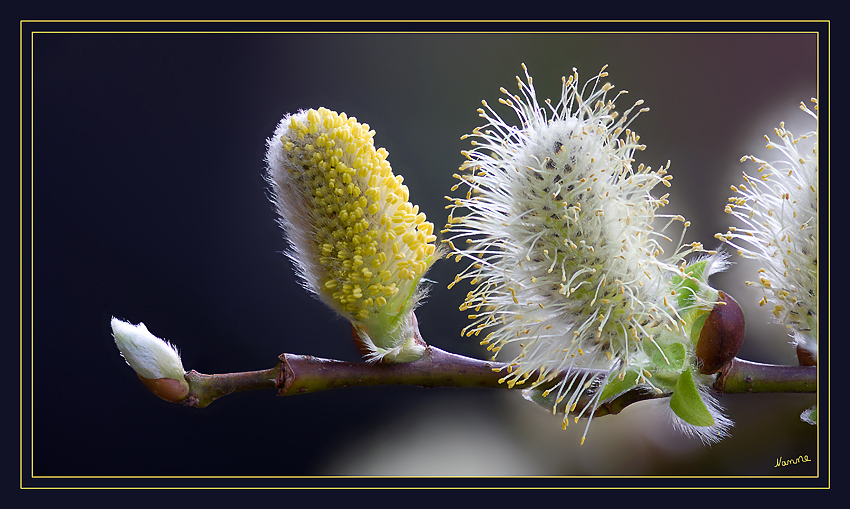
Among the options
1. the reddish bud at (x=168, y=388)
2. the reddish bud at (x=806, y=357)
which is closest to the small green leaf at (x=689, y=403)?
the reddish bud at (x=806, y=357)

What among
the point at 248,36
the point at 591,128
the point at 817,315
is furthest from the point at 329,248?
the point at 817,315

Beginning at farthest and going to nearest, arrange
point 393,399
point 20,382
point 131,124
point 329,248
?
point 393,399 < point 131,124 < point 20,382 < point 329,248

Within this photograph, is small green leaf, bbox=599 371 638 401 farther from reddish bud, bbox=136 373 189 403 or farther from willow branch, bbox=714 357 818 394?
reddish bud, bbox=136 373 189 403

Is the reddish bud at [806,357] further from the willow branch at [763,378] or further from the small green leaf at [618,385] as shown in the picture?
the small green leaf at [618,385]

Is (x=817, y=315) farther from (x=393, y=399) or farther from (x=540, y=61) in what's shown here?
(x=393, y=399)

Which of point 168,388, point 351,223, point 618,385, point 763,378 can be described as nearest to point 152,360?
point 168,388

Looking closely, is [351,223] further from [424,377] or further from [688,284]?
[688,284]

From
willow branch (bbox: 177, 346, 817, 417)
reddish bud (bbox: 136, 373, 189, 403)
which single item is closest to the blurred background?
willow branch (bbox: 177, 346, 817, 417)
